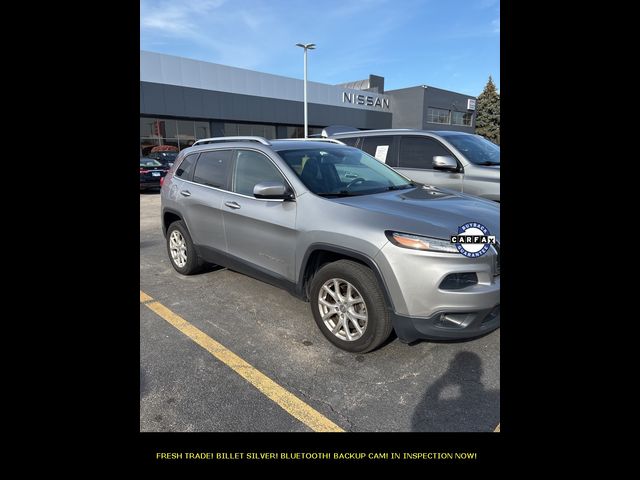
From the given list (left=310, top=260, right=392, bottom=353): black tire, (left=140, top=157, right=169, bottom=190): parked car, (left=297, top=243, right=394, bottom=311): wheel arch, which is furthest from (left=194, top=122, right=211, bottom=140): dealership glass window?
(left=310, top=260, right=392, bottom=353): black tire

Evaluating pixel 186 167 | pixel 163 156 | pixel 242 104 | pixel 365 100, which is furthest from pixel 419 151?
pixel 365 100

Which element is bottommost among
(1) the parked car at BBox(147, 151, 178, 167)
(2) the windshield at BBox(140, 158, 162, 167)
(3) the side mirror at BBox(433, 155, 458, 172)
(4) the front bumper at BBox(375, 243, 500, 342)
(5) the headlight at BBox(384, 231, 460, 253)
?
(4) the front bumper at BBox(375, 243, 500, 342)

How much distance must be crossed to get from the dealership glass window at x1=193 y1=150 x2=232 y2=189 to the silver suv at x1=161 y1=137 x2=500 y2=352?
0.01m

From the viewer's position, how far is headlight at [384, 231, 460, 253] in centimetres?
232

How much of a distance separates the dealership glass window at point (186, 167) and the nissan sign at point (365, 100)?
105 feet

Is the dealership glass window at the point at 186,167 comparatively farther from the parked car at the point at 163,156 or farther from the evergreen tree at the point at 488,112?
the evergreen tree at the point at 488,112

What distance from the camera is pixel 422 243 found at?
235 cm

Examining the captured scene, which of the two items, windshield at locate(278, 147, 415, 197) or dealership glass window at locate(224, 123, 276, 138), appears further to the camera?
dealership glass window at locate(224, 123, 276, 138)

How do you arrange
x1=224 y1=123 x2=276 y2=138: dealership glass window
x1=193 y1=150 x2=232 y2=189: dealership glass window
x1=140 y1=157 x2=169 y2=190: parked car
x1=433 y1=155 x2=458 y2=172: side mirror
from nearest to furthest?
x1=193 y1=150 x2=232 y2=189: dealership glass window, x1=433 y1=155 x2=458 y2=172: side mirror, x1=140 y1=157 x2=169 y2=190: parked car, x1=224 y1=123 x2=276 y2=138: dealership glass window

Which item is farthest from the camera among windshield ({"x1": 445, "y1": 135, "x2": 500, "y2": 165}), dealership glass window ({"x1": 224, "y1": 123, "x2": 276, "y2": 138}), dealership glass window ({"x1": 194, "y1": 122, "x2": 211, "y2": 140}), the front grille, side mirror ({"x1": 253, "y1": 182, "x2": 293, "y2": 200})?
dealership glass window ({"x1": 224, "y1": 123, "x2": 276, "y2": 138})

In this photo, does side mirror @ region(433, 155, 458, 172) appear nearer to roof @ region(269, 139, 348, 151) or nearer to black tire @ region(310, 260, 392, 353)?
roof @ region(269, 139, 348, 151)

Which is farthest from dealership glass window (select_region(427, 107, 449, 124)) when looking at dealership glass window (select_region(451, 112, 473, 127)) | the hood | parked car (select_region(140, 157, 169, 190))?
the hood

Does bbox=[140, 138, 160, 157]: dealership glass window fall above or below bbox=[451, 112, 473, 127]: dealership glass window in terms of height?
below
